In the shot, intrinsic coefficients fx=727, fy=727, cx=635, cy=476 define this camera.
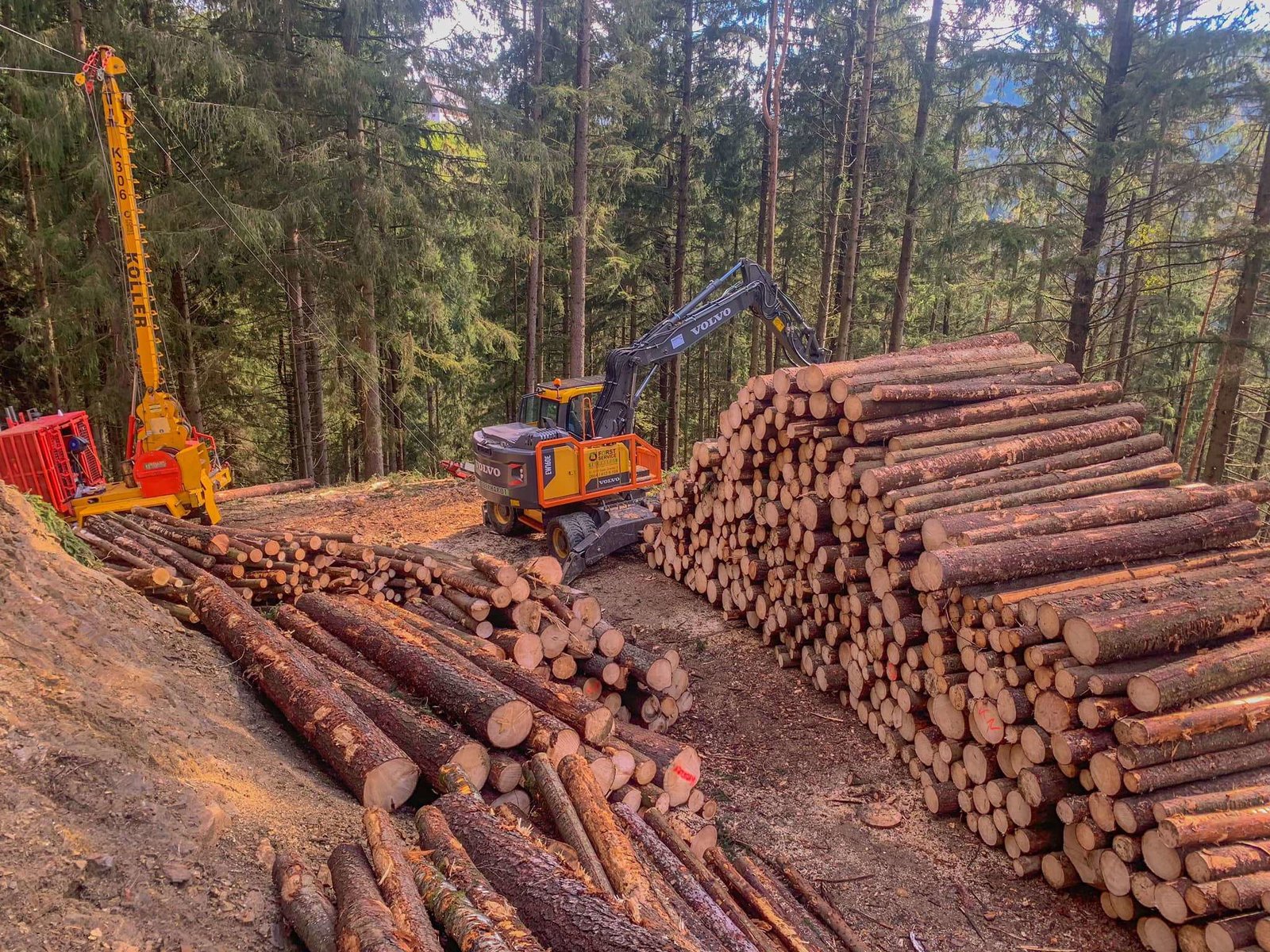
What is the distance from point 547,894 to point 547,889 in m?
0.03

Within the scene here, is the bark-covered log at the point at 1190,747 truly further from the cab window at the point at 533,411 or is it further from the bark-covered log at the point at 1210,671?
the cab window at the point at 533,411

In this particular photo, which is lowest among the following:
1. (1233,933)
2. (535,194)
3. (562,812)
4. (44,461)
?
(1233,933)

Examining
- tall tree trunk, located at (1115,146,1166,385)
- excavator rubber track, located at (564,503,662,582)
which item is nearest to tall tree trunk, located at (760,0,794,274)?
tall tree trunk, located at (1115,146,1166,385)

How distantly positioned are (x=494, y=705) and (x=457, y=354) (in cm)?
1752

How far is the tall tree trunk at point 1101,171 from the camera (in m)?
10.7

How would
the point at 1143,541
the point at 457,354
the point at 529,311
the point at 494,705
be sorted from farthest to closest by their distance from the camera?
the point at 457,354 < the point at 529,311 < the point at 1143,541 < the point at 494,705

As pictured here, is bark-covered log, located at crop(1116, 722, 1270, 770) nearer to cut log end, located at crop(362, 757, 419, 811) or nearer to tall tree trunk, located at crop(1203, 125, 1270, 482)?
cut log end, located at crop(362, 757, 419, 811)

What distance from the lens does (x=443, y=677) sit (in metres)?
5.02

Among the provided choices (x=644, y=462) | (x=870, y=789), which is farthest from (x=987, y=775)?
(x=644, y=462)

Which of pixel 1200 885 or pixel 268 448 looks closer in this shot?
pixel 1200 885

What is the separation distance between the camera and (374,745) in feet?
14.0

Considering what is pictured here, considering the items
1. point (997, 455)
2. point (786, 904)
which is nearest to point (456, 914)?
point (786, 904)

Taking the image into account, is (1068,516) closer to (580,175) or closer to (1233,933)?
(1233,933)

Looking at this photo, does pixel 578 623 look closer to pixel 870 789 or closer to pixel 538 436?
pixel 870 789
